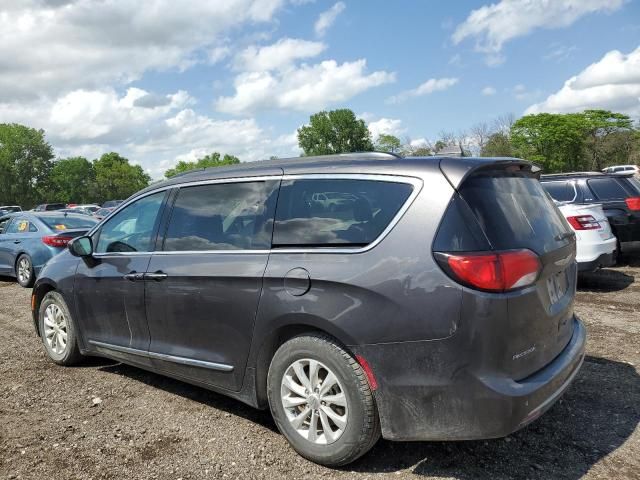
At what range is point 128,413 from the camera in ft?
13.6

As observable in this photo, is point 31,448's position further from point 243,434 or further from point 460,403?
point 460,403

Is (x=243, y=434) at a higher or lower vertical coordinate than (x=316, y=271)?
lower

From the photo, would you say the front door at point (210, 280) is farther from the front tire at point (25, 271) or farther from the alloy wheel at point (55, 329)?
the front tire at point (25, 271)

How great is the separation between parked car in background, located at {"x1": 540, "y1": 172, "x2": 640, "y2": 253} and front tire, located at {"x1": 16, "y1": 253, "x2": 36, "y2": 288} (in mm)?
9374

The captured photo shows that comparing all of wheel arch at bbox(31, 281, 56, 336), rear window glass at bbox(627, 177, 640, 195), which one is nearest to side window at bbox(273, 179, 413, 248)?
wheel arch at bbox(31, 281, 56, 336)

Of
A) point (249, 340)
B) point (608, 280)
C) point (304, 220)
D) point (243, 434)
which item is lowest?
point (608, 280)

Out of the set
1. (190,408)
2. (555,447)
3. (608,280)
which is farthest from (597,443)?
(608,280)

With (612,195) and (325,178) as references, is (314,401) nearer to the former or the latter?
(325,178)

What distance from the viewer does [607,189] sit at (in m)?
9.19

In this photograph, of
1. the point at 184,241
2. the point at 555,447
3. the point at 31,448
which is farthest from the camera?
the point at 184,241

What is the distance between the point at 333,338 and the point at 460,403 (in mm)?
762

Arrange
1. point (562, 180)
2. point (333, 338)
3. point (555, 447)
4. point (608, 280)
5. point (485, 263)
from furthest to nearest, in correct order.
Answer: point (562, 180) → point (608, 280) → point (555, 447) → point (333, 338) → point (485, 263)

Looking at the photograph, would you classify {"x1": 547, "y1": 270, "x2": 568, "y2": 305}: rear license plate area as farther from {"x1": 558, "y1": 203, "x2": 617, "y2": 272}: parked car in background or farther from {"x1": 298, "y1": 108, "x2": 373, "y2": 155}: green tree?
{"x1": 298, "y1": 108, "x2": 373, "y2": 155}: green tree

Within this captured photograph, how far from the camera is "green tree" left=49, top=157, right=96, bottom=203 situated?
92500 mm
